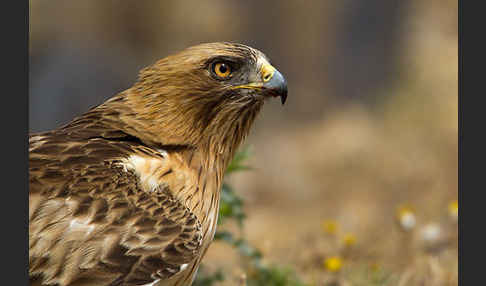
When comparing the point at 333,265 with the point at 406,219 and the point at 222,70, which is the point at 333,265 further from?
the point at 222,70

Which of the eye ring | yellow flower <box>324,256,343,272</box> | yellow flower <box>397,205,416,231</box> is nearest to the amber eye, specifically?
the eye ring

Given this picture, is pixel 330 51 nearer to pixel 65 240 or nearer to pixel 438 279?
pixel 438 279

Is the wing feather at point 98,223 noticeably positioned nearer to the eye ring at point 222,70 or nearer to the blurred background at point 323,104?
the eye ring at point 222,70

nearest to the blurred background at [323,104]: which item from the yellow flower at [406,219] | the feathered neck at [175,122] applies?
the yellow flower at [406,219]

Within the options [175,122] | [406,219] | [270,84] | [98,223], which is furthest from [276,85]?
[406,219]

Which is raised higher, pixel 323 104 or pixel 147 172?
pixel 147 172

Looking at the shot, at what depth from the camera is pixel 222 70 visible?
127 inches

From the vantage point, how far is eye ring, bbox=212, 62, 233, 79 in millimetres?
3217

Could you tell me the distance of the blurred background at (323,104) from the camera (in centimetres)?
636

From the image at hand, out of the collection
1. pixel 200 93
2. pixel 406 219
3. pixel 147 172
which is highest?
pixel 200 93

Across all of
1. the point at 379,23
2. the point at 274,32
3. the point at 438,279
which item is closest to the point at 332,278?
the point at 438,279

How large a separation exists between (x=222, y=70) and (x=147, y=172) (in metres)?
0.65

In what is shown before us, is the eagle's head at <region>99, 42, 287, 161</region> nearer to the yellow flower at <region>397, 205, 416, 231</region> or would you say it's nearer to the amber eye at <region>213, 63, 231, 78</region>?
the amber eye at <region>213, 63, 231, 78</region>

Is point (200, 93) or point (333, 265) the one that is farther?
point (333, 265)
